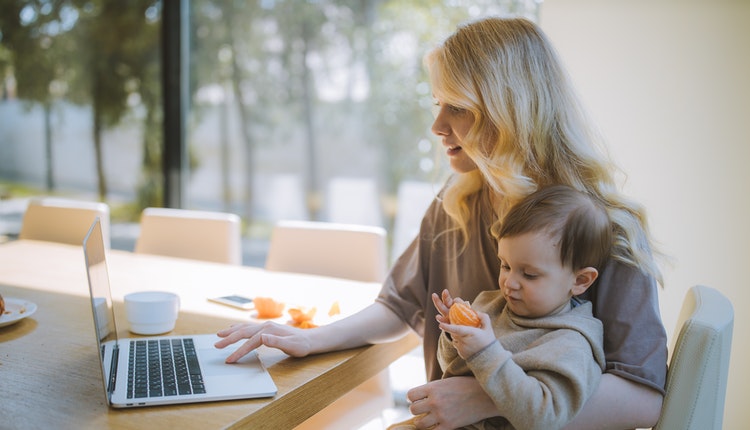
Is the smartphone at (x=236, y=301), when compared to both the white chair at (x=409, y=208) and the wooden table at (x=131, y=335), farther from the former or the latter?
the white chair at (x=409, y=208)

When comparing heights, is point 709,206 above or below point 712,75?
below

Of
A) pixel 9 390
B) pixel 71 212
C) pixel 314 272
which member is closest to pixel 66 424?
pixel 9 390

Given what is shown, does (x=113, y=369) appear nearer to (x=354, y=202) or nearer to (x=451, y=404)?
(x=451, y=404)

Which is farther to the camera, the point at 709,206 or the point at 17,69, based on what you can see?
the point at 17,69

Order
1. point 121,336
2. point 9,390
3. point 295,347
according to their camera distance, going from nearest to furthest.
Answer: point 9,390, point 295,347, point 121,336

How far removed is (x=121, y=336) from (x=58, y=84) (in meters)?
3.33

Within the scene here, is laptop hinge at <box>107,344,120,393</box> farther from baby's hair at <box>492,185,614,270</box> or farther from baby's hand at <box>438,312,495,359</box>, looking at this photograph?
baby's hair at <box>492,185,614,270</box>

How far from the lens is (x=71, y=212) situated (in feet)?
10.0


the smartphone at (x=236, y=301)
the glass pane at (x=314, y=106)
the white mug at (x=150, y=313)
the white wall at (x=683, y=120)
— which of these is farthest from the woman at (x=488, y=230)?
the glass pane at (x=314, y=106)

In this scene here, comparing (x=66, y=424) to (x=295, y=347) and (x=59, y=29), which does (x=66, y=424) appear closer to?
(x=295, y=347)

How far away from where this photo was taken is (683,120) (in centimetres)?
254

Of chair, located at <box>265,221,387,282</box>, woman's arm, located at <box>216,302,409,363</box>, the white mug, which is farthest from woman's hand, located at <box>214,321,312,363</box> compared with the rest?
chair, located at <box>265,221,387,282</box>

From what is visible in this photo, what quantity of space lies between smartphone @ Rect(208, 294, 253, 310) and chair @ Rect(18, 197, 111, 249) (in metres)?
1.29

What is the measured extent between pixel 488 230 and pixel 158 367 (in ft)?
2.59
